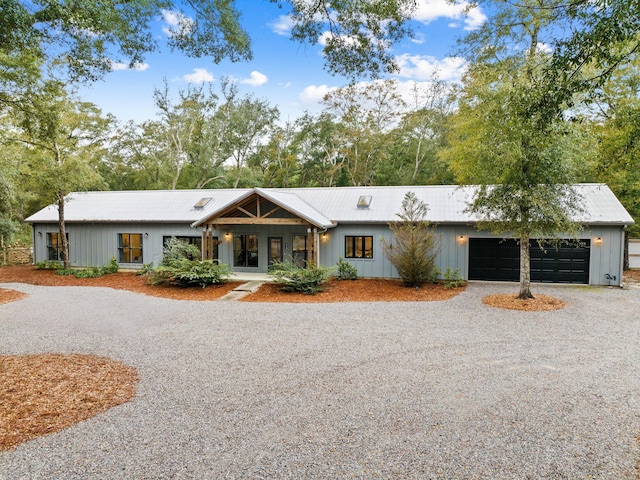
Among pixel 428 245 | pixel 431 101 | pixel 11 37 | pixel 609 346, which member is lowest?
pixel 609 346

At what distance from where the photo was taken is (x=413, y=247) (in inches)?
522

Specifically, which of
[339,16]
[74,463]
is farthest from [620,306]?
[74,463]

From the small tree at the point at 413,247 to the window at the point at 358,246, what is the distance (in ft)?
4.39

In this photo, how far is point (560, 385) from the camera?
5.42 m

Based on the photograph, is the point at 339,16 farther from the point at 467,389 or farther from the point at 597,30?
the point at 467,389

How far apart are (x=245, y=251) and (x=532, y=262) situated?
11.2 metres

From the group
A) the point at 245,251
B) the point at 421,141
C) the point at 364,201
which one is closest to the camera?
the point at 364,201

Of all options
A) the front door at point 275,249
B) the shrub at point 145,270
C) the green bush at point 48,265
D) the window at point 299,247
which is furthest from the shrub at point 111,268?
the window at point 299,247

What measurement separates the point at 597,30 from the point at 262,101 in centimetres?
3126

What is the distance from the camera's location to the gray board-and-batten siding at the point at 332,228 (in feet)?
44.7

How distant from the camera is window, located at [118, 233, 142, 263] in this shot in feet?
57.9

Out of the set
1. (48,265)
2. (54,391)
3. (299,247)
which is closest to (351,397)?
(54,391)

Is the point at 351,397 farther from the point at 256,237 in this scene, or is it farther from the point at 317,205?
the point at 317,205

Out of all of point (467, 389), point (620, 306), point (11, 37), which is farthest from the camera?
point (620, 306)
